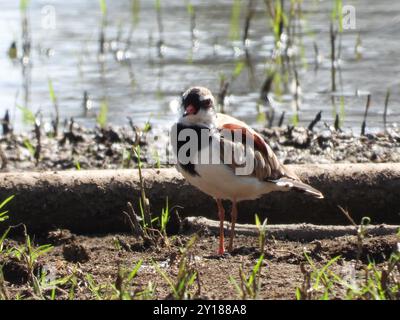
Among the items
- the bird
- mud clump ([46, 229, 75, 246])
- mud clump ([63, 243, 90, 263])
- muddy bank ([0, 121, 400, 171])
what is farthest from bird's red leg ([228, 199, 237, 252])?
muddy bank ([0, 121, 400, 171])

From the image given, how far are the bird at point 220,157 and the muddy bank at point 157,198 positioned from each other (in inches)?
14.7

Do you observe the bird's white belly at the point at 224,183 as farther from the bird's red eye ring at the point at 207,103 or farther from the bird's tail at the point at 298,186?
the bird's red eye ring at the point at 207,103

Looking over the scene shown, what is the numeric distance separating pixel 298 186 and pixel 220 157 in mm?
549

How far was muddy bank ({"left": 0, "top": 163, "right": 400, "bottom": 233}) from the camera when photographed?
6.06 metres

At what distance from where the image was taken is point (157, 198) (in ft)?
20.1

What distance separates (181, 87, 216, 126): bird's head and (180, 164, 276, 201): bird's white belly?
0.27 m

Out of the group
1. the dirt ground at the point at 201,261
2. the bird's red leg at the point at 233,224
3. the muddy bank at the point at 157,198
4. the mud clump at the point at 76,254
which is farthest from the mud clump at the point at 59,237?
the bird's red leg at the point at 233,224

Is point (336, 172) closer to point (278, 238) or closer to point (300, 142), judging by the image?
point (278, 238)

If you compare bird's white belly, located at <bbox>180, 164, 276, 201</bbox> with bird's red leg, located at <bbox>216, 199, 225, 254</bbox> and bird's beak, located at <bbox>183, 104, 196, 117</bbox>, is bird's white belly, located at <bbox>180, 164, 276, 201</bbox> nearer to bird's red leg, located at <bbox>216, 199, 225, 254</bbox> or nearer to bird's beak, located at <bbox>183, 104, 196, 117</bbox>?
bird's red leg, located at <bbox>216, 199, 225, 254</bbox>

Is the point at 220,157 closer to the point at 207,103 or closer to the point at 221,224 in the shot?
the point at 207,103

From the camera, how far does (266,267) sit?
201 inches

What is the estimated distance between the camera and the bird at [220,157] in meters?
5.40

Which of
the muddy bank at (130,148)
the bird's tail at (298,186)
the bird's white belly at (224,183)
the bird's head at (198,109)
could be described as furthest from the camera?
the muddy bank at (130,148)
